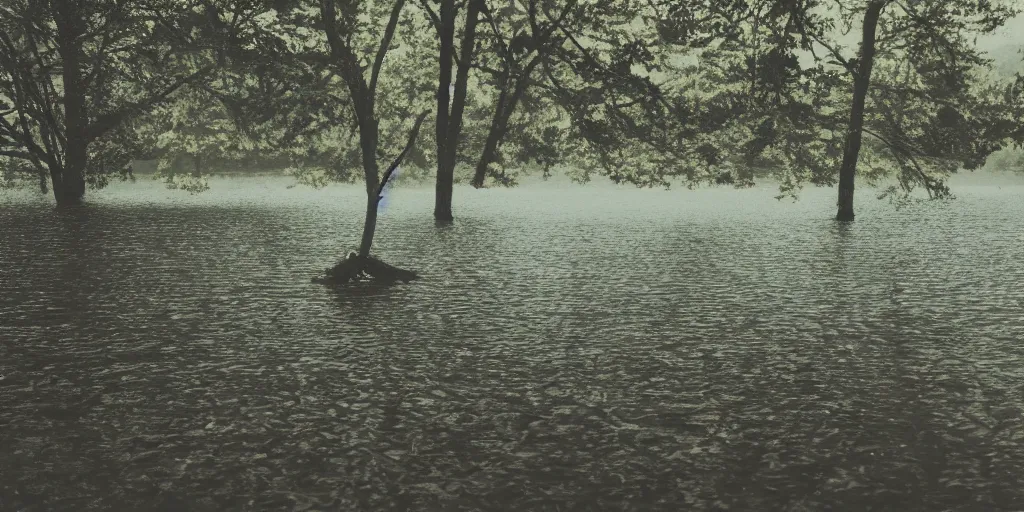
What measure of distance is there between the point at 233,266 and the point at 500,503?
1922 cm

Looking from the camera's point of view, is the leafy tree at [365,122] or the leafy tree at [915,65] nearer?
the leafy tree at [365,122]

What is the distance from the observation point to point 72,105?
51.3m

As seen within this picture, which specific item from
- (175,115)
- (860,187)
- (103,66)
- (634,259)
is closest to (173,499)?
(634,259)

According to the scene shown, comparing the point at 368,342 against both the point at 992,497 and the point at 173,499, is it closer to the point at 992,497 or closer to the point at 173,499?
the point at 173,499

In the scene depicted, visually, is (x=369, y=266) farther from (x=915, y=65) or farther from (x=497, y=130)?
(x=915, y=65)

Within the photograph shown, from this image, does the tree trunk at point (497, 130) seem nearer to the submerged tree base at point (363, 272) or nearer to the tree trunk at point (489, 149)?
the tree trunk at point (489, 149)

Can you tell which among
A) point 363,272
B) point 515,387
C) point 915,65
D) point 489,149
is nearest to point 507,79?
point 489,149

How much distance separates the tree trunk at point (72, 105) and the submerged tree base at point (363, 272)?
1146 inches

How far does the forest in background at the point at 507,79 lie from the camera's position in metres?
38.4

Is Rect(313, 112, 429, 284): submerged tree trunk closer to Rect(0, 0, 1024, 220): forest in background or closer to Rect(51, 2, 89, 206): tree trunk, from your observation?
Rect(0, 0, 1024, 220): forest in background

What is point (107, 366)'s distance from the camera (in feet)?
42.8

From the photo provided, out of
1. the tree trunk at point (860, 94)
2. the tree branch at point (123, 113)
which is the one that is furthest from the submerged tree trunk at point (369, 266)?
the tree branch at point (123, 113)

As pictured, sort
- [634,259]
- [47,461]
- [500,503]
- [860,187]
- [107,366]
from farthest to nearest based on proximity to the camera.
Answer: [860,187] < [634,259] < [107,366] < [47,461] < [500,503]

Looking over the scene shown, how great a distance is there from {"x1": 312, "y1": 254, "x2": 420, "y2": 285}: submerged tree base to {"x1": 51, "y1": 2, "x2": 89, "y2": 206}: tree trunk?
29114 mm
